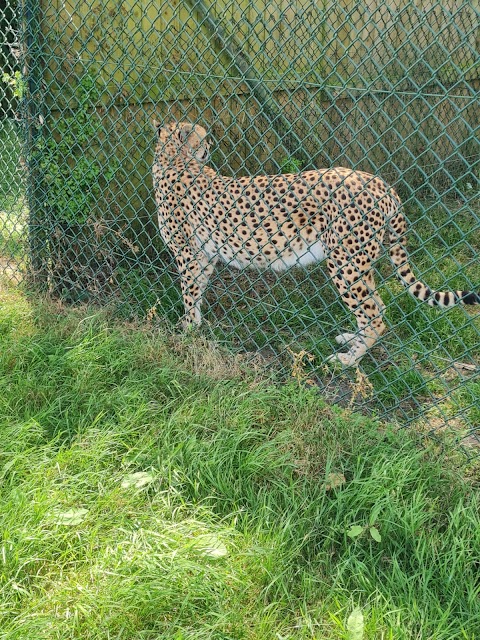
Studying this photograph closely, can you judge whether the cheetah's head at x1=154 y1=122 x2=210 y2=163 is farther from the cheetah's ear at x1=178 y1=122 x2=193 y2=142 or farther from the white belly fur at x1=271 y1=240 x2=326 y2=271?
the white belly fur at x1=271 y1=240 x2=326 y2=271

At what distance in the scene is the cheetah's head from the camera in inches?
143

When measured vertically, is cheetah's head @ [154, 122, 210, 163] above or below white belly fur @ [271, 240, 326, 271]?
above

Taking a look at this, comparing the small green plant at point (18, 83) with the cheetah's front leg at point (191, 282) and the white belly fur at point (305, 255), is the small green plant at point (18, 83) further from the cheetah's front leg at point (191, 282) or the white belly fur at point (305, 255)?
the white belly fur at point (305, 255)

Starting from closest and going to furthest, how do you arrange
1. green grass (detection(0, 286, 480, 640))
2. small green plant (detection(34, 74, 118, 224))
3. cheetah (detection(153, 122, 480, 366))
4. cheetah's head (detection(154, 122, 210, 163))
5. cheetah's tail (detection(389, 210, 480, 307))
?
green grass (detection(0, 286, 480, 640)), cheetah's tail (detection(389, 210, 480, 307)), cheetah (detection(153, 122, 480, 366)), small green plant (detection(34, 74, 118, 224)), cheetah's head (detection(154, 122, 210, 163))

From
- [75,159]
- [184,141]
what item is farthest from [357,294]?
[75,159]

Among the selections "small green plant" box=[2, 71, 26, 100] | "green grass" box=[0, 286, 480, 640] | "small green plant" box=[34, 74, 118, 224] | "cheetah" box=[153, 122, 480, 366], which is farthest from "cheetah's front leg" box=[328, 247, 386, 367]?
"small green plant" box=[2, 71, 26, 100]


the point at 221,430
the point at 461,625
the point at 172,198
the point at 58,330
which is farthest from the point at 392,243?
the point at 461,625

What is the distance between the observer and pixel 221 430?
2.52 m

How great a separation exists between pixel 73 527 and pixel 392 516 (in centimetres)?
106

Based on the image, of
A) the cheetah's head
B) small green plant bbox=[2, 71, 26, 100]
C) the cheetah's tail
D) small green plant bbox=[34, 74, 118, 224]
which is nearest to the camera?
the cheetah's tail

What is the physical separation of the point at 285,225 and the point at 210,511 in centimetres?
174

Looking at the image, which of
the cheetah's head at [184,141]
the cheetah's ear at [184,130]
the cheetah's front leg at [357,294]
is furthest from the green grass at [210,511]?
the cheetah's ear at [184,130]

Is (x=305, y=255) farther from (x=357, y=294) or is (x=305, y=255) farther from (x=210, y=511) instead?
(x=210, y=511)

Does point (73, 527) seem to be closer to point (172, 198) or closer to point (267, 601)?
point (267, 601)
